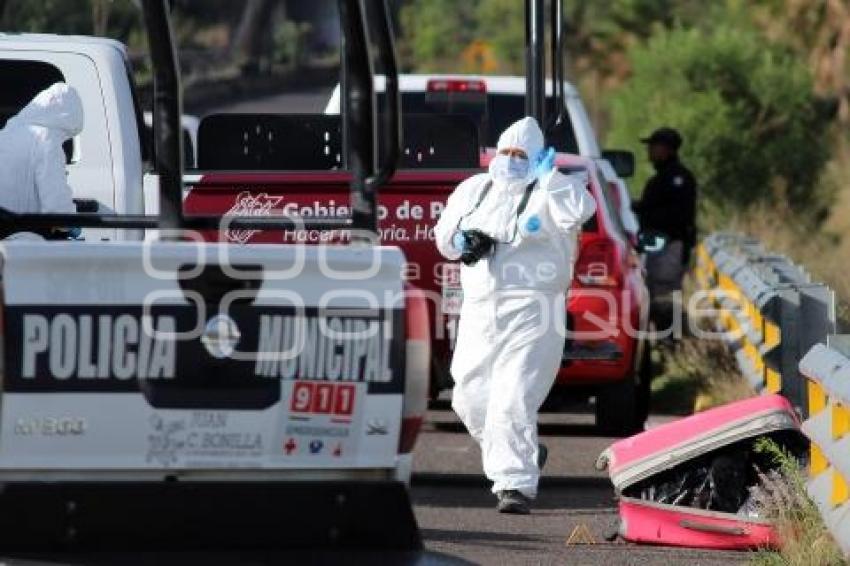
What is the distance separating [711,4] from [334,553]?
38015mm

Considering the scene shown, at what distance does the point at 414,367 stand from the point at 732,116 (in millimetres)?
22207

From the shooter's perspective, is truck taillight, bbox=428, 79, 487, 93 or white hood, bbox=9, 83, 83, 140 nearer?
white hood, bbox=9, 83, 83, 140

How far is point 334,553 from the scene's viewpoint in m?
7.20

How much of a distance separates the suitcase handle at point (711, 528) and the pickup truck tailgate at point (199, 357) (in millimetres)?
2874

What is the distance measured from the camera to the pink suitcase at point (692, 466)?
9.88 metres

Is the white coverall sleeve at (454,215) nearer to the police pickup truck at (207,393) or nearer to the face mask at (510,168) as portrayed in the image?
the face mask at (510,168)

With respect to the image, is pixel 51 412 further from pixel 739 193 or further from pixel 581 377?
pixel 739 193

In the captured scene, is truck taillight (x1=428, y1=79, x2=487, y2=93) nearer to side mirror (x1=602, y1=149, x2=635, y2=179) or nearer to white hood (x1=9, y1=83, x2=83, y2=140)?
side mirror (x1=602, y1=149, x2=635, y2=179)

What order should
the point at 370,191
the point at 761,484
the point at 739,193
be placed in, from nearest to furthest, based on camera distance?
the point at 370,191 → the point at 761,484 → the point at 739,193

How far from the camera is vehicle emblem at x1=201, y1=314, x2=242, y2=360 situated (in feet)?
23.3

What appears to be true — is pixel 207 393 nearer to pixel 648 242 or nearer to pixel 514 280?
pixel 514 280

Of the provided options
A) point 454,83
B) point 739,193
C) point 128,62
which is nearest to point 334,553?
point 128,62

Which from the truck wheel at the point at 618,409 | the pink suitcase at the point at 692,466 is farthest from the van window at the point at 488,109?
the pink suitcase at the point at 692,466

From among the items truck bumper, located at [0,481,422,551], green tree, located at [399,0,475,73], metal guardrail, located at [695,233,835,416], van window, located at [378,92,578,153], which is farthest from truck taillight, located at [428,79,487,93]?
green tree, located at [399,0,475,73]
